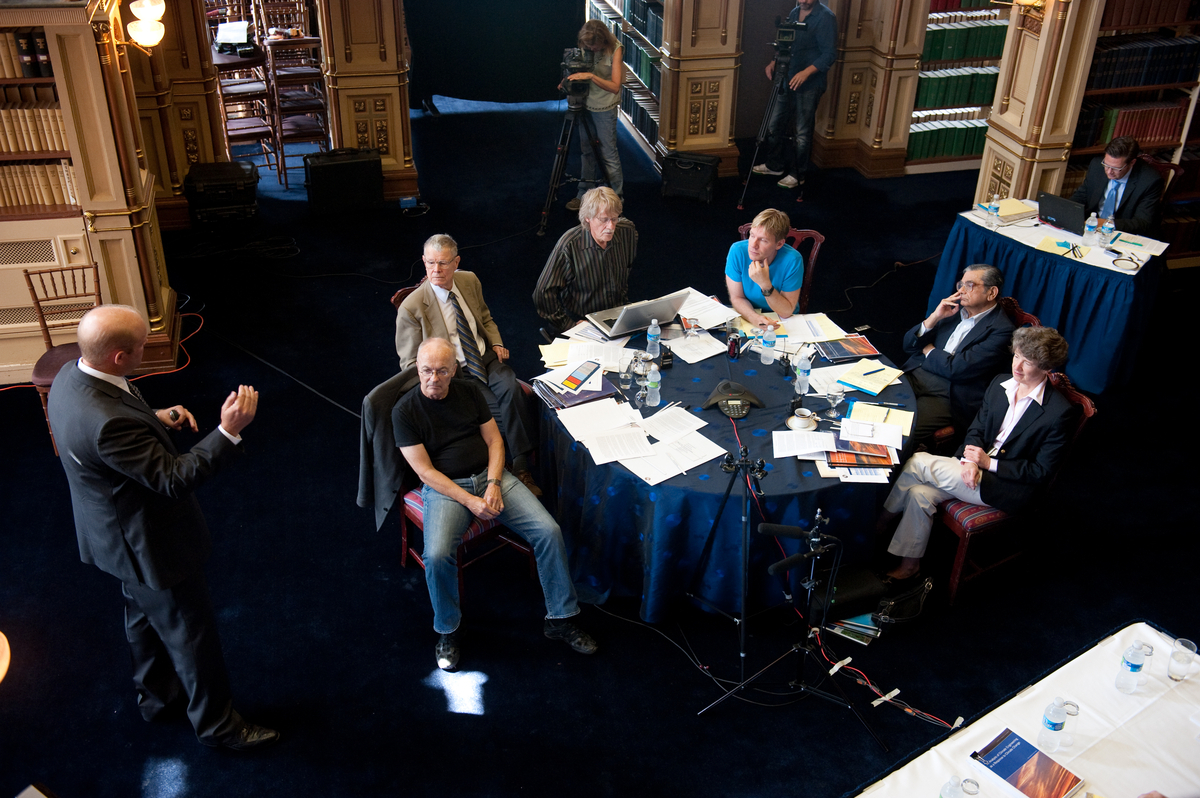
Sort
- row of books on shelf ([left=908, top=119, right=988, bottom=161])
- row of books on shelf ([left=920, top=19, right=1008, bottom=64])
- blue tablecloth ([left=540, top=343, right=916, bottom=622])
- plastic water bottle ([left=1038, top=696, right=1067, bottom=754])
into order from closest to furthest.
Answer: plastic water bottle ([left=1038, top=696, right=1067, bottom=754]) → blue tablecloth ([left=540, top=343, right=916, bottom=622]) → row of books on shelf ([left=920, top=19, right=1008, bottom=64]) → row of books on shelf ([left=908, top=119, right=988, bottom=161])

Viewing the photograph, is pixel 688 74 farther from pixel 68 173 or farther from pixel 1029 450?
pixel 1029 450

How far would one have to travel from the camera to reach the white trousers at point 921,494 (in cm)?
393

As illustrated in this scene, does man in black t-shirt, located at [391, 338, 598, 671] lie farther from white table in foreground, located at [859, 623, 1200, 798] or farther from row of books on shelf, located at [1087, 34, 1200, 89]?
row of books on shelf, located at [1087, 34, 1200, 89]

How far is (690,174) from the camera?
7.86 meters

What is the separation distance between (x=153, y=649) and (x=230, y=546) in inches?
39.8

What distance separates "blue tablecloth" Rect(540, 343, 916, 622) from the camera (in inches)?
Result: 142

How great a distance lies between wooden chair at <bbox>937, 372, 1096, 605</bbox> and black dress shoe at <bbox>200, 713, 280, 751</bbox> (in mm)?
2729

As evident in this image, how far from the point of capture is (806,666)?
3.78 metres

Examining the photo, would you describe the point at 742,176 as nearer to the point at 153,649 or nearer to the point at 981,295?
the point at 981,295

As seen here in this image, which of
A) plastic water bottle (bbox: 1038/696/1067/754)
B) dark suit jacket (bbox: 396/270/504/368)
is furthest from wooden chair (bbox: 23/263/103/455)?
plastic water bottle (bbox: 1038/696/1067/754)

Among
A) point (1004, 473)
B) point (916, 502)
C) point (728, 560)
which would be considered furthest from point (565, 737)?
point (1004, 473)

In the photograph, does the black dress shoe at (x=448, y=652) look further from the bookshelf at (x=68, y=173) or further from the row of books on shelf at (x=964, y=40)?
the row of books on shelf at (x=964, y=40)

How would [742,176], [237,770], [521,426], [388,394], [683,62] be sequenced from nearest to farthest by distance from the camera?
1. [237,770]
2. [388,394]
3. [521,426]
4. [683,62]
5. [742,176]

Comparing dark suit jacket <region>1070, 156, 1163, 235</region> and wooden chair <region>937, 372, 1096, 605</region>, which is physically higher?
dark suit jacket <region>1070, 156, 1163, 235</region>
